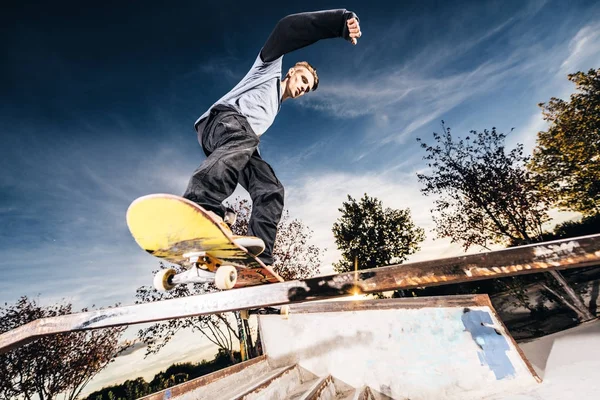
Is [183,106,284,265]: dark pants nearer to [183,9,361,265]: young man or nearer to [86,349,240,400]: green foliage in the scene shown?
[183,9,361,265]: young man

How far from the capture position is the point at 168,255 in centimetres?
192

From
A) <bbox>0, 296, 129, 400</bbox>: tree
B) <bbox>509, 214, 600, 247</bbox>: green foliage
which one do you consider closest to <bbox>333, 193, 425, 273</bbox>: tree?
<bbox>509, 214, 600, 247</bbox>: green foliage

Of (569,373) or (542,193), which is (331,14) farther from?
(542,193)

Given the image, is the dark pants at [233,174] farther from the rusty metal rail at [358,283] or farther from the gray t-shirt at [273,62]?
the rusty metal rail at [358,283]

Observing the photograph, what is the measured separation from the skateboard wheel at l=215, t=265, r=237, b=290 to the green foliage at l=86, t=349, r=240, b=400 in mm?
13939

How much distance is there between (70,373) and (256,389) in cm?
1387

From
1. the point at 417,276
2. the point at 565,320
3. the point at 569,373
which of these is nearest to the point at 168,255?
the point at 417,276

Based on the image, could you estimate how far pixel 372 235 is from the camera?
22.5m

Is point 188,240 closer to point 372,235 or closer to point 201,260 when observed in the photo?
point 201,260

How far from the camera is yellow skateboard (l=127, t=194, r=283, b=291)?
5.08 ft

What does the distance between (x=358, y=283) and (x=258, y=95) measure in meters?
2.06

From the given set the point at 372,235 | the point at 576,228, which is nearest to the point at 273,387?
the point at 372,235

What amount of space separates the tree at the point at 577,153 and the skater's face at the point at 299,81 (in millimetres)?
13553

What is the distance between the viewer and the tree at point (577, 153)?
1189 centimetres
